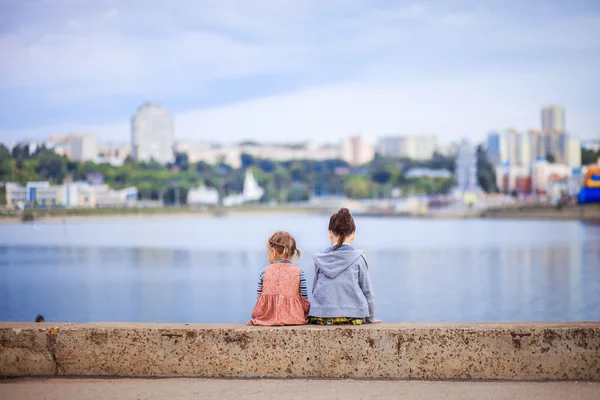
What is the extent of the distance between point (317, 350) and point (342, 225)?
0.68 metres

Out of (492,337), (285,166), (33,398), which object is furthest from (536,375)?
(285,166)

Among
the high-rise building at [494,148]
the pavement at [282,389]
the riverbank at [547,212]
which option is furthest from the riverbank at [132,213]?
the high-rise building at [494,148]

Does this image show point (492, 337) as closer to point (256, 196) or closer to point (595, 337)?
point (595, 337)

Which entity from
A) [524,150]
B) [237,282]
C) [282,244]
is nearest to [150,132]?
[237,282]

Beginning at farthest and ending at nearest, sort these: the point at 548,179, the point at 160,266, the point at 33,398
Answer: the point at 548,179 < the point at 160,266 < the point at 33,398

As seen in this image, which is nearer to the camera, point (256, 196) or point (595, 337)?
point (595, 337)

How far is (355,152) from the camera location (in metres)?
158

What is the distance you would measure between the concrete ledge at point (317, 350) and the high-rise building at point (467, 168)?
399 feet

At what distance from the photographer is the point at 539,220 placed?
109 m

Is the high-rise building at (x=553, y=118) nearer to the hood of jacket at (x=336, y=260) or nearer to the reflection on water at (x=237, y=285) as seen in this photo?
the reflection on water at (x=237, y=285)

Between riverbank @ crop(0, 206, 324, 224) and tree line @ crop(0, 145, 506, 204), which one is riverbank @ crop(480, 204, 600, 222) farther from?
riverbank @ crop(0, 206, 324, 224)

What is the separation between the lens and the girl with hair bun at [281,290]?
4703mm

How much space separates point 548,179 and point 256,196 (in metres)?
37.5

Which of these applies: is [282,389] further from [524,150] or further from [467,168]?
[467,168]
